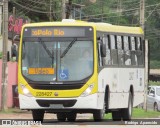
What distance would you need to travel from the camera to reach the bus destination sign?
21.9 m

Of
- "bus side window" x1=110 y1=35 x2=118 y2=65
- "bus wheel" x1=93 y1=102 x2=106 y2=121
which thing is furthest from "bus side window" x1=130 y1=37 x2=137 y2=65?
"bus wheel" x1=93 y1=102 x2=106 y2=121

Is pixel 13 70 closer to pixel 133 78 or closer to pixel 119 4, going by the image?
pixel 133 78

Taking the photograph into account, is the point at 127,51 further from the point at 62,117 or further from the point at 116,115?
the point at 62,117

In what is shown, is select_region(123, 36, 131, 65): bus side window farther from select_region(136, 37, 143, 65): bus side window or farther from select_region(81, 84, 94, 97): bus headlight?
select_region(81, 84, 94, 97): bus headlight

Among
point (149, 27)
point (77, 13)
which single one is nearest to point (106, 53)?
point (77, 13)

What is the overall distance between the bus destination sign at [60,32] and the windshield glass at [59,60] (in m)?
0.17

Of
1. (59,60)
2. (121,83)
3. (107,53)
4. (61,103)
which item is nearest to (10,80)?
(121,83)

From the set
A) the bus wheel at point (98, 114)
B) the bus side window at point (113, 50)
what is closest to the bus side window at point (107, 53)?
the bus side window at point (113, 50)

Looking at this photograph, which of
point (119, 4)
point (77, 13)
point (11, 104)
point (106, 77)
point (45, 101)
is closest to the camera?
point (45, 101)

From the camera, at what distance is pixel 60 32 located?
865 inches

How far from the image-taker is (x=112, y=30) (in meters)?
24.2

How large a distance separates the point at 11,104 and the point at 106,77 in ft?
40.4

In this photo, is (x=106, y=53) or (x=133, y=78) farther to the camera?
(x=133, y=78)

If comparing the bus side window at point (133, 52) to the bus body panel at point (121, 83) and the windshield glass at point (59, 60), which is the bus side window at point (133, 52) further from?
the windshield glass at point (59, 60)
